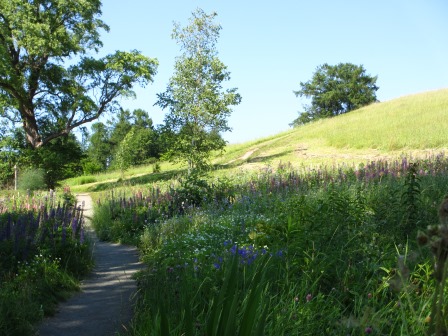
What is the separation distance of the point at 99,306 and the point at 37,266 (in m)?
1.22

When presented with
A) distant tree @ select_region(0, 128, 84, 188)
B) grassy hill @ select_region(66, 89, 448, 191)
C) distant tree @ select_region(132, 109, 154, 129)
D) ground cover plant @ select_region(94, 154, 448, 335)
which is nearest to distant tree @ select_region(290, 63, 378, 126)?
distant tree @ select_region(132, 109, 154, 129)

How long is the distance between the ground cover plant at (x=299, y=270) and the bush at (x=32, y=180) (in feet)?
48.2

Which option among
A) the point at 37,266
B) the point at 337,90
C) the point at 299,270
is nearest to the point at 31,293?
the point at 37,266

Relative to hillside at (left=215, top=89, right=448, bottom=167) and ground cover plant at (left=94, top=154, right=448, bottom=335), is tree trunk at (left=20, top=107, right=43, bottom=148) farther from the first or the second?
ground cover plant at (left=94, top=154, right=448, bottom=335)

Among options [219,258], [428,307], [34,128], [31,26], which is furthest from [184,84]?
[428,307]

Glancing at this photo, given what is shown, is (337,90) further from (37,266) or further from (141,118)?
(37,266)

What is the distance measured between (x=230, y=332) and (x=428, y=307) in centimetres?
209

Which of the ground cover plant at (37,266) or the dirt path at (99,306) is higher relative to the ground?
the ground cover plant at (37,266)

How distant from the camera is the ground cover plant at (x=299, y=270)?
2.19 meters

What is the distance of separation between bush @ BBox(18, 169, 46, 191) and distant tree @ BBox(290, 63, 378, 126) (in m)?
49.4

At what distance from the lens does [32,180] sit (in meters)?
21.0

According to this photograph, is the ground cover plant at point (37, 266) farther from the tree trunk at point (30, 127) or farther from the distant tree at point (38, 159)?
the tree trunk at point (30, 127)

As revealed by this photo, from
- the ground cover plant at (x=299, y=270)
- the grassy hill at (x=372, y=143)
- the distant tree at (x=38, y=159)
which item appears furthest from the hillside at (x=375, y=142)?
the distant tree at (x=38, y=159)

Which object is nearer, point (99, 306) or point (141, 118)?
point (99, 306)
